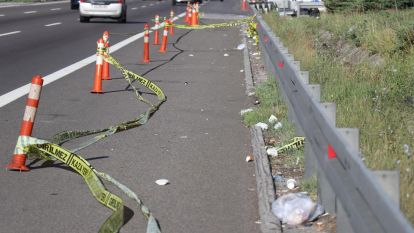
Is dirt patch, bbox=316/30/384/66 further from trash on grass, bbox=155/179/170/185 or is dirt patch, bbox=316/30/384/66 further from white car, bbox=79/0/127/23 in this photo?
white car, bbox=79/0/127/23

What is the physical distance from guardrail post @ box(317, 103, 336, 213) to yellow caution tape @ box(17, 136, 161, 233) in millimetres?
1203

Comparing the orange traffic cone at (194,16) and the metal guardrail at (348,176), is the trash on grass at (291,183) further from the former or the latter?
the orange traffic cone at (194,16)

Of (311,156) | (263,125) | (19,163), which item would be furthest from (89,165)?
(263,125)

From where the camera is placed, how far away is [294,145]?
28.9 ft

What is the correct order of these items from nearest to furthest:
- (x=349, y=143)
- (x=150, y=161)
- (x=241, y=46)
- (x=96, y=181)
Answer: (x=349, y=143)
(x=96, y=181)
(x=150, y=161)
(x=241, y=46)

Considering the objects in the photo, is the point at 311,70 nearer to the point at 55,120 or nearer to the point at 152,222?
the point at 55,120

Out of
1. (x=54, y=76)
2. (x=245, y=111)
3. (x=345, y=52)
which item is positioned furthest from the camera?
(x=345, y=52)

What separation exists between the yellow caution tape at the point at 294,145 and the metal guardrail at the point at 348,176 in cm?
69

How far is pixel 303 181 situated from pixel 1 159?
3.12 metres

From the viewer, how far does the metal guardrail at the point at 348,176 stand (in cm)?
399

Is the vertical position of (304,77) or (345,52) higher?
(304,77)

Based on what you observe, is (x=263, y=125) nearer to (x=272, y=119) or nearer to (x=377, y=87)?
(x=272, y=119)

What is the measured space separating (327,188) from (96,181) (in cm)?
211

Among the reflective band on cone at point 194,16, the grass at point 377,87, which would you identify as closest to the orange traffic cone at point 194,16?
the reflective band on cone at point 194,16
